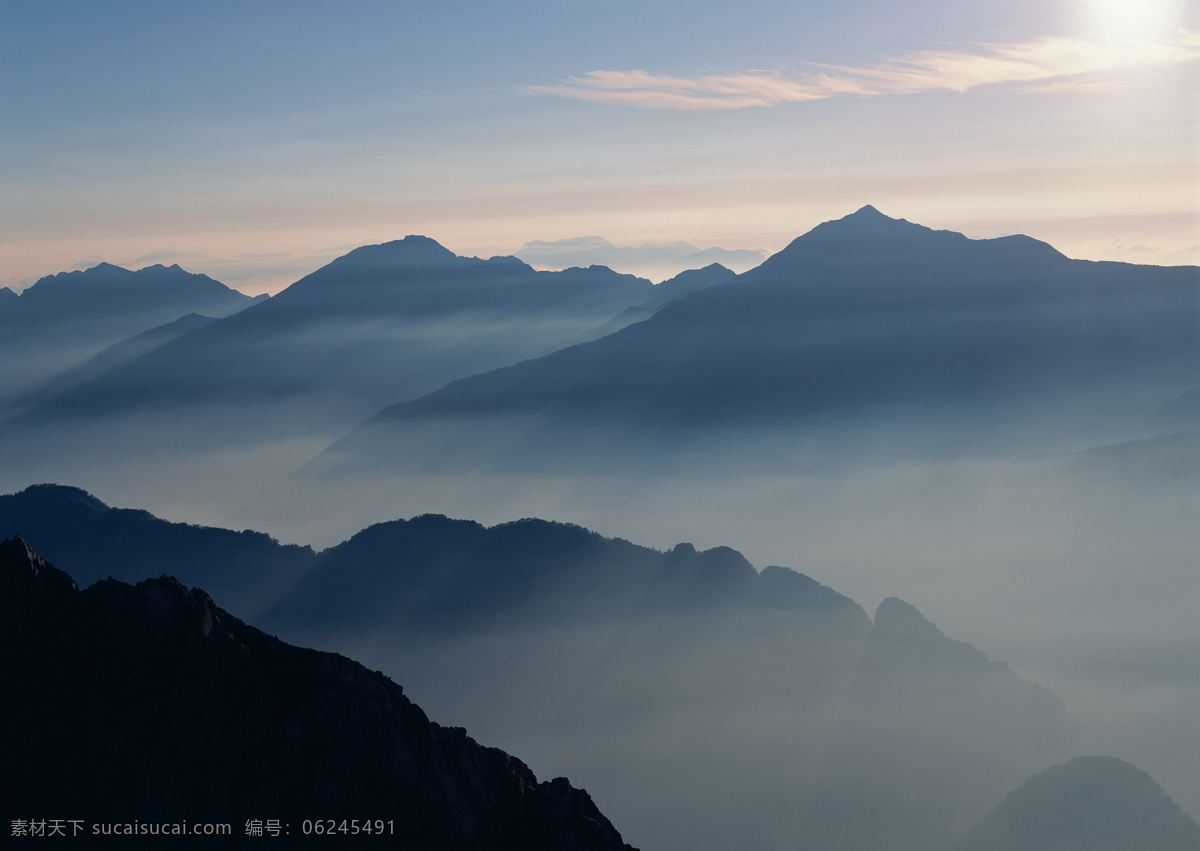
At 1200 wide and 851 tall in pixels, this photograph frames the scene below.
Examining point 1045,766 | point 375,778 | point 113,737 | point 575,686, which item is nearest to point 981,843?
point 1045,766

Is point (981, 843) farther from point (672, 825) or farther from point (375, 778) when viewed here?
point (375, 778)

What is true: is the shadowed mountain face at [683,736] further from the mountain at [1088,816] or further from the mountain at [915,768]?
the mountain at [1088,816]

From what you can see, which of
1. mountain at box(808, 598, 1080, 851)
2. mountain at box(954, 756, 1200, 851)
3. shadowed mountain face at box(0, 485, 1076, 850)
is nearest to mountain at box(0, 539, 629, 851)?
shadowed mountain face at box(0, 485, 1076, 850)

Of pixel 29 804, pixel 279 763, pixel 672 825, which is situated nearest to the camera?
pixel 29 804

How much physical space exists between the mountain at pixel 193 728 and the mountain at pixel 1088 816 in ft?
424

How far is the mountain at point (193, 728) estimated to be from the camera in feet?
142

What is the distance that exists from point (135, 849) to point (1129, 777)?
155m

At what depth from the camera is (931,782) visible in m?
180

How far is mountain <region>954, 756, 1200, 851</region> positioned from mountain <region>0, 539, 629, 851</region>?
424 feet

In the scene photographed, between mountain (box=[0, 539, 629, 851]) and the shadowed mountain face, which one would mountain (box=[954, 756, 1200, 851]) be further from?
A: mountain (box=[0, 539, 629, 851])

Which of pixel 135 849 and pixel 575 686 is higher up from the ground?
pixel 135 849

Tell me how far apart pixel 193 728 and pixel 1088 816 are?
146 metres

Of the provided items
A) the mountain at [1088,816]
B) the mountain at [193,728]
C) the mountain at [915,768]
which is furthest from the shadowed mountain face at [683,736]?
the mountain at [193,728]

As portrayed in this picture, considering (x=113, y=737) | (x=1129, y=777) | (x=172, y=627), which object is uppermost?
(x=172, y=627)
